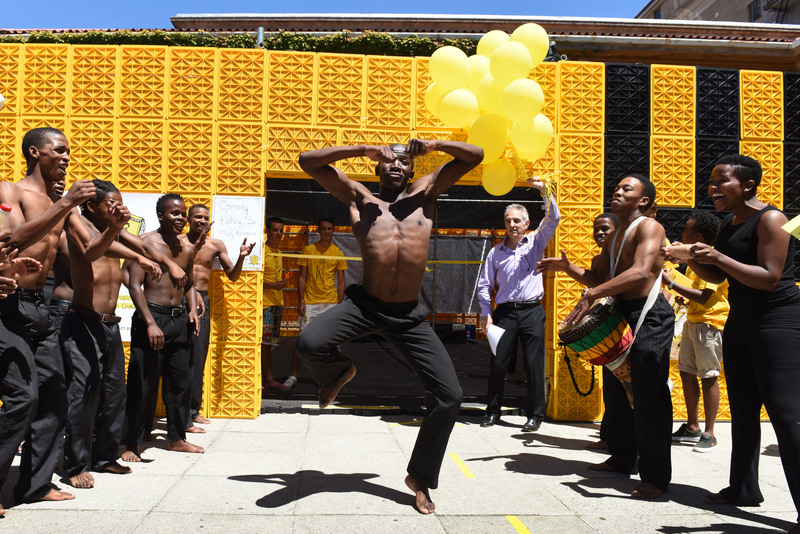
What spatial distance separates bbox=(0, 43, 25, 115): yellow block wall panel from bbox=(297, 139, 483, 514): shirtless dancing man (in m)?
4.34

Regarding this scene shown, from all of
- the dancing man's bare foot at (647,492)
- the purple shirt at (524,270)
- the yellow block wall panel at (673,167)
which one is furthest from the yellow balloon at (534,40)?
the dancing man's bare foot at (647,492)

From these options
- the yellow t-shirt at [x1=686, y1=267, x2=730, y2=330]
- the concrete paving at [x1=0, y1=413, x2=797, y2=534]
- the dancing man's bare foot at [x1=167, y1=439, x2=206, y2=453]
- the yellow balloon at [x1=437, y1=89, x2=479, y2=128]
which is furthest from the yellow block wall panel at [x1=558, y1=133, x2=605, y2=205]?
the dancing man's bare foot at [x1=167, y1=439, x2=206, y2=453]

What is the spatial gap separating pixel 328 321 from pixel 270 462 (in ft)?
5.25

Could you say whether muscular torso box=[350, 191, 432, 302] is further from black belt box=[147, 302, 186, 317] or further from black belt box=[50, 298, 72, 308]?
black belt box=[50, 298, 72, 308]

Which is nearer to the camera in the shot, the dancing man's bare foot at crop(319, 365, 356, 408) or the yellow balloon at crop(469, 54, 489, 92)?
the dancing man's bare foot at crop(319, 365, 356, 408)

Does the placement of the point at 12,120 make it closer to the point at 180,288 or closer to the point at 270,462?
the point at 180,288

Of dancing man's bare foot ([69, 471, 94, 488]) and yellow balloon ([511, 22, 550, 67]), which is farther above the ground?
yellow balloon ([511, 22, 550, 67])

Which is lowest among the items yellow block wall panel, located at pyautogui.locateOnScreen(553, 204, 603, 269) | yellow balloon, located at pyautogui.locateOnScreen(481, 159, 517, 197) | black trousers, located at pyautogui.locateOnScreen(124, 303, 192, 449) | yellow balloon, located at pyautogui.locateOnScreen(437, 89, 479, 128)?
black trousers, located at pyautogui.locateOnScreen(124, 303, 192, 449)

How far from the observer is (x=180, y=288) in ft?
17.3

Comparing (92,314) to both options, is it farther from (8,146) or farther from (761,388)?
(761,388)

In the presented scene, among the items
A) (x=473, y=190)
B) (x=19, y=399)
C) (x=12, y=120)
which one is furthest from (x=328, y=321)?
(x=473, y=190)

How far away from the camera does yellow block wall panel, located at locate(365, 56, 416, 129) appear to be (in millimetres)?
6879

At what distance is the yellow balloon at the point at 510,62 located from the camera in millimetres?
5789

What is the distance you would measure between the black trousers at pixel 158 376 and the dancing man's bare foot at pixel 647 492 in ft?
11.7
